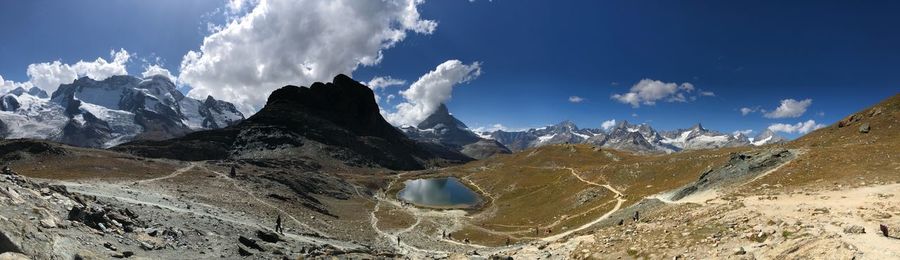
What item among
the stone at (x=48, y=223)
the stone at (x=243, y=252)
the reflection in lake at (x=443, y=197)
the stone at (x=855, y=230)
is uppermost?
the reflection in lake at (x=443, y=197)

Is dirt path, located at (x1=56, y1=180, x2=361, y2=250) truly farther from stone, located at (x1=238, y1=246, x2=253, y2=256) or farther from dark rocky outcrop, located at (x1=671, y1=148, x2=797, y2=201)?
dark rocky outcrop, located at (x1=671, y1=148, x2=797, y2=201)

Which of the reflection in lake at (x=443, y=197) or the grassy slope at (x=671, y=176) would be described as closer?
the grassy slope at (x=671, y=176)

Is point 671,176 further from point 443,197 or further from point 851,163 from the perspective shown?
point 443,197

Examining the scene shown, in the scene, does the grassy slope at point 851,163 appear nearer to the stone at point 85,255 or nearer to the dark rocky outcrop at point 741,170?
the dark rocky outcrop at point 741,170

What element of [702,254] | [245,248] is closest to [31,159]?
[245,248]

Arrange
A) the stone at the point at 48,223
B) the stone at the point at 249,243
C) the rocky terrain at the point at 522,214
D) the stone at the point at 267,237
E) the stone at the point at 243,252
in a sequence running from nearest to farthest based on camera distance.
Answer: the stone at the point at 48,223
the rocky terrain at the point at 522,214
the stone at the point at 243,252
the stone at the point at 249,243
the stone at the point at 267,237

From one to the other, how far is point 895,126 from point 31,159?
16962cm

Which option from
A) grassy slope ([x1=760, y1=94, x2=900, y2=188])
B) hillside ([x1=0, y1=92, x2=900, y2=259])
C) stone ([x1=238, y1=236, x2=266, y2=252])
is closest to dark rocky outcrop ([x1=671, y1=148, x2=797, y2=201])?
hillside ([x1=0, y1=92, x2=900, y2=259])

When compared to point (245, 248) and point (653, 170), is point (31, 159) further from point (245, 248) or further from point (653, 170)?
point (653, 170)

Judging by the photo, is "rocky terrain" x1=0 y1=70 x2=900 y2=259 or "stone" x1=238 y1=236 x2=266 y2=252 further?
"stone" x1=238 y1=236 x2=266 y2=252

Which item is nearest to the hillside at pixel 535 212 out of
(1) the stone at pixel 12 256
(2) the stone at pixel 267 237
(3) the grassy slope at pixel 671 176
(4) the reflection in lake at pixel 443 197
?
(3) the grassy slope at pixel 671 176

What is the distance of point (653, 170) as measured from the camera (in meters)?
110

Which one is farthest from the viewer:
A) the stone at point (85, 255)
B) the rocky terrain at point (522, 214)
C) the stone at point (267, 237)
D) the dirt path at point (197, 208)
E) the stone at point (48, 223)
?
the dirt path at point (197, 208)

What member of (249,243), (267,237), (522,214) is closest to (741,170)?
(522,214)
